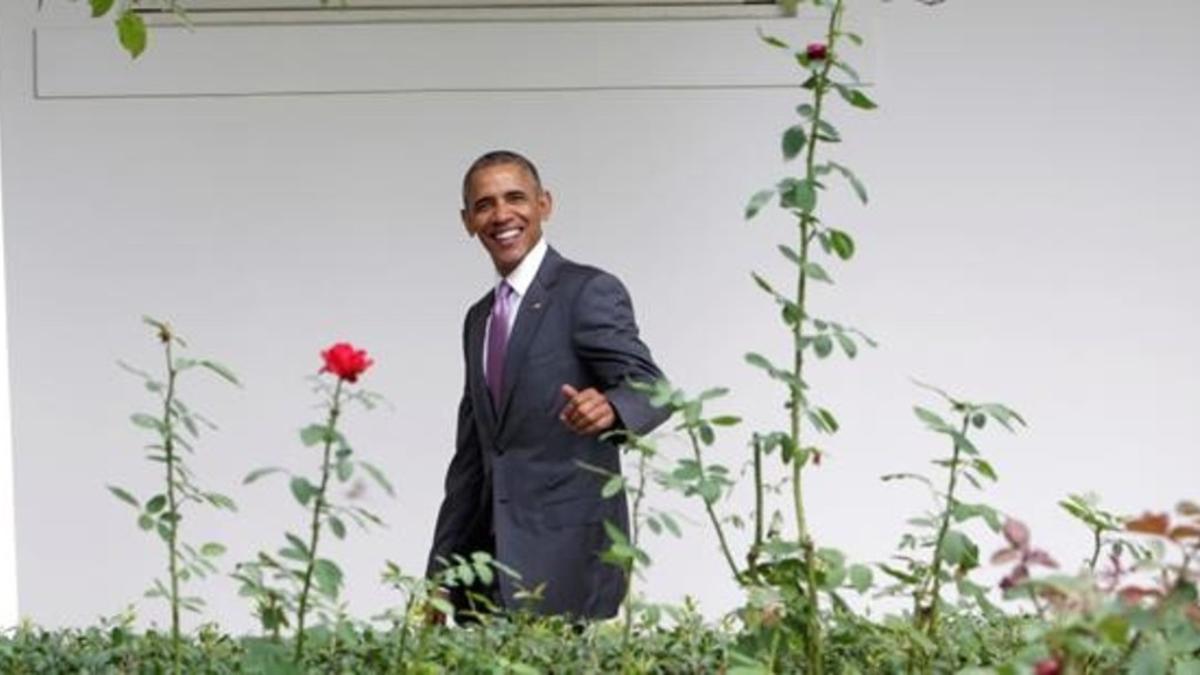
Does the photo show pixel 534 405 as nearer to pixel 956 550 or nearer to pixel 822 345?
pixel 822 345

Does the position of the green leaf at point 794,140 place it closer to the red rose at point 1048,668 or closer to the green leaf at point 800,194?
the green leaf at point 800,194

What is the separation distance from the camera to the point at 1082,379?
8.65 metres

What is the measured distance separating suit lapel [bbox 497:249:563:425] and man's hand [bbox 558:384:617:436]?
66 centimetres

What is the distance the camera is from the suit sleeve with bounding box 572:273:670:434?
6.09 metres

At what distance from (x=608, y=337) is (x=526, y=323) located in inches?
8.3

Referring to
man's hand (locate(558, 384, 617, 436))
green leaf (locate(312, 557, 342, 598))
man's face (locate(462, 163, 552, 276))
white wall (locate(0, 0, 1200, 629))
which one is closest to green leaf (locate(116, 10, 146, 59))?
green leaf (locate(312, 557, 342, 598))

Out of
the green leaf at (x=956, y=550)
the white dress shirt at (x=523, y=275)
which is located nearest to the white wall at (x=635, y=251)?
the white dress shirt at (x=523, y=275)

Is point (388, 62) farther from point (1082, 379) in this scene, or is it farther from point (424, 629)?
point (424, 629)

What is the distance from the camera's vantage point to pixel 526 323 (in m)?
6.25

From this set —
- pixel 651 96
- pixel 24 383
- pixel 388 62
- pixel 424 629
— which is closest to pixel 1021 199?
pixel 651 96

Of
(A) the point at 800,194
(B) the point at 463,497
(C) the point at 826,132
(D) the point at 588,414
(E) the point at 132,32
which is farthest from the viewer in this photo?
(B) the point at 463,497

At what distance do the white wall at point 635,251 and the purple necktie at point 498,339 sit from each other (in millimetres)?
2145

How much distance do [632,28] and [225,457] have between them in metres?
1.79

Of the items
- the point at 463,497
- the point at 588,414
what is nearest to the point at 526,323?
the point at 463,497
